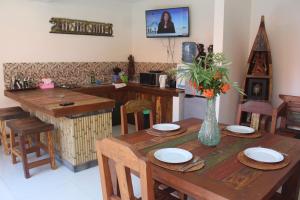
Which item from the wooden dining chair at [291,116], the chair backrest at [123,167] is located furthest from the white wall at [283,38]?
the chair backrest at [123,167]

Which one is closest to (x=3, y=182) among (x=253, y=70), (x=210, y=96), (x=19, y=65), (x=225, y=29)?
(x=19, y=65)

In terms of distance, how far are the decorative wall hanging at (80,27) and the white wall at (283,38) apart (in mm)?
2588

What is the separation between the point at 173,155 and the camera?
159 centimetres

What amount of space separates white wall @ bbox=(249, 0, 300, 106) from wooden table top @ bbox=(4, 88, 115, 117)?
7.42ft

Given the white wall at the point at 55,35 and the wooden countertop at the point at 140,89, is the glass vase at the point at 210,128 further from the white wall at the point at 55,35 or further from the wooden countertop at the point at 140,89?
the white wall at the point at 55,35

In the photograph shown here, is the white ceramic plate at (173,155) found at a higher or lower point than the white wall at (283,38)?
lower

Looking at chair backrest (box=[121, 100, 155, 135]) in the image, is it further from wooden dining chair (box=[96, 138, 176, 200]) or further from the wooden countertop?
Answer: the wooden countertop

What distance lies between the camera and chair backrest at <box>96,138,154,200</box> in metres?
1.11

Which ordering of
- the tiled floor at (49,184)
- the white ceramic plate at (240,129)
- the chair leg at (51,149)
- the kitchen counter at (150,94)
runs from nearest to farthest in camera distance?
the white ceramic plate at (240,129), the tiled floor at (49,184), the chair leg at (51,149), the kitchen counter at (150,94)

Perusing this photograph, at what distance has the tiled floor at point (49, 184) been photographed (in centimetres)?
251

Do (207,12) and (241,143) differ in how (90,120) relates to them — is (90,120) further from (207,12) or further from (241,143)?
(207,12)

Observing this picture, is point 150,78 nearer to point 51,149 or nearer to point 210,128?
point 51,149

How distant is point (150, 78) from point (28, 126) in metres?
2.24

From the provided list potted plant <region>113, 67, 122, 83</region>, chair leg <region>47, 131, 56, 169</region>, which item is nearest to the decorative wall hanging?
potted plant <region>113, 67, 122, 83</region>
